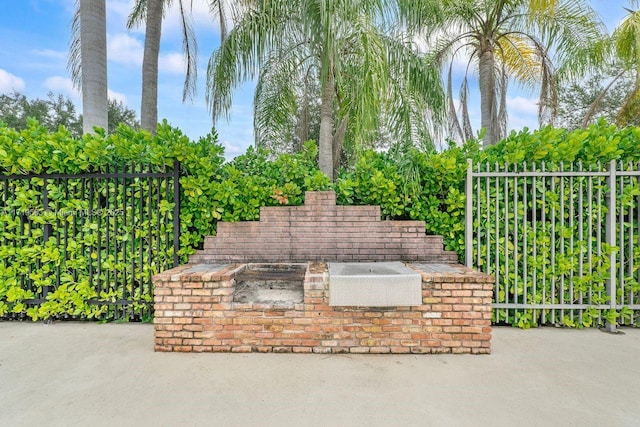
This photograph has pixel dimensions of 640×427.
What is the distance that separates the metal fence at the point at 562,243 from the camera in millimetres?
3699

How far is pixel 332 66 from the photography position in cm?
497

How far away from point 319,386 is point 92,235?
347cm

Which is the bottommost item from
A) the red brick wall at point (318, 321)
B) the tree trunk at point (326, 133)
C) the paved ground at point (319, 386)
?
the paved ground at point (319, 386)

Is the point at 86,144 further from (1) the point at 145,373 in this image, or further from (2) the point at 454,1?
(2) the point at 454,1

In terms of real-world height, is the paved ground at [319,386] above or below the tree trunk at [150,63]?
below

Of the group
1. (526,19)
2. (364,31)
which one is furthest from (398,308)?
(526,19)

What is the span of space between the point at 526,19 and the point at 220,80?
717 centimetres

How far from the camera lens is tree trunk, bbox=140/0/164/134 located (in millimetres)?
6832

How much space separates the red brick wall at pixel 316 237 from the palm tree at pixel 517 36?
12.2 ft

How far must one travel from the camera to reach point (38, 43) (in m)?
9.91

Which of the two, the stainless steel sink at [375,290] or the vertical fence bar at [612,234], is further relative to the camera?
the vertical fence bar at [612,234]

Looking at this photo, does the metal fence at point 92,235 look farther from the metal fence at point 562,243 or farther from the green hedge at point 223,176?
the metal fence at point 562,243

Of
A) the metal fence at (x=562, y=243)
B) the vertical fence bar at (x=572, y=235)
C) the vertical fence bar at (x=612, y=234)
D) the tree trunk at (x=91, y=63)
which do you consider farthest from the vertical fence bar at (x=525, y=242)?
the tree trunk at (x=91, y=63)

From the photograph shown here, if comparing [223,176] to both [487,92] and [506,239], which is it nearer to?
[506,239]
